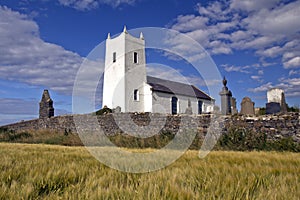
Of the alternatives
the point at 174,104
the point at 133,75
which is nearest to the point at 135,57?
the point at 133,75

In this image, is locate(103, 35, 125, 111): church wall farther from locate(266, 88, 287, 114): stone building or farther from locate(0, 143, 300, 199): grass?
locate(0, 143, 300, 199): grass

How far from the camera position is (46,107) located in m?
25.8

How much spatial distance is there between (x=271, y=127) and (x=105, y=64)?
30.5 m

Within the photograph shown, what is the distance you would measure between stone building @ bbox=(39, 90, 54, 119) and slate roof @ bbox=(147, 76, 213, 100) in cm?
1529

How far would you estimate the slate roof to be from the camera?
39.0 meters

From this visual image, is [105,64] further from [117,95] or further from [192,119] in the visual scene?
[192,119]

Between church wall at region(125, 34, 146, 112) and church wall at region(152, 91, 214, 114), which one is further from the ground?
church wall at region(125, 34, 146, 112)

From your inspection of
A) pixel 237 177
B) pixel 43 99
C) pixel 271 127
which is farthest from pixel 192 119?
pixel 43 99

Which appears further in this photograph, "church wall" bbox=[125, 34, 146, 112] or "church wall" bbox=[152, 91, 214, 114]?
"church wall" bbox=[152, 91, 214, 114]

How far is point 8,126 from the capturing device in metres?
27.5

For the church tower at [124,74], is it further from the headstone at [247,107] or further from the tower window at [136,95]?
the headstone at [247,107]

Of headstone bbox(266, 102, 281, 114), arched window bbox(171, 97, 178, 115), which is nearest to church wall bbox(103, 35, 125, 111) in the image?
arched window bbox(171, 97, 178, 115)

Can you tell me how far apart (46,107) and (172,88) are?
22.3m

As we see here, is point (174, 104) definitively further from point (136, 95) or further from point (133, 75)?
point (133, 75)
